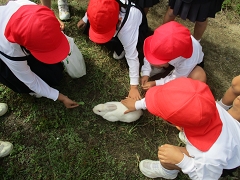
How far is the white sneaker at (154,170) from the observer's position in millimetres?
1891

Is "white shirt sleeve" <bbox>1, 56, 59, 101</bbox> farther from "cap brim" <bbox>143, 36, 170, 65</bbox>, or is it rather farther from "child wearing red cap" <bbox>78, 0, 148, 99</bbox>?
"cap brim" <bbox>143, 36, 170, 65</bbox>

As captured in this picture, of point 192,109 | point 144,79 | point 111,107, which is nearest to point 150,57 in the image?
point 144,79

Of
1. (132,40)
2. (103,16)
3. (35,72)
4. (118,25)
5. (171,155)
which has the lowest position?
(171,155)

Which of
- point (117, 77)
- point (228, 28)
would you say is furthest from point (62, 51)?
point (228, 28)

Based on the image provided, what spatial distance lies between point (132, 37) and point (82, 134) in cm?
95

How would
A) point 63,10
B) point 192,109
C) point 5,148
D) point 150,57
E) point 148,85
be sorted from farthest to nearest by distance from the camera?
point 63,10 → point 148,85 → point 5,148 → point 150,57 → point 192,109

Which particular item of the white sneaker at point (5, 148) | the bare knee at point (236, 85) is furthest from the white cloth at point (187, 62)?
the white sneaker at point (5, 148)

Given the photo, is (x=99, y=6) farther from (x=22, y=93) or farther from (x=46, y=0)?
(x=22, y=93)

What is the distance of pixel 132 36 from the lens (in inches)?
82.2

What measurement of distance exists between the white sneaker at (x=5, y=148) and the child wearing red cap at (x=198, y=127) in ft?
4.01

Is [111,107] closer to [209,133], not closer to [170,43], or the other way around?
[170,43]

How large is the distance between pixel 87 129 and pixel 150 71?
0.79 metres

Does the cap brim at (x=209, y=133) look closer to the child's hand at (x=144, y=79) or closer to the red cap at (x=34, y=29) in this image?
the child's hand at (x=144, y=79)

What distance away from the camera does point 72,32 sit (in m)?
2.65
